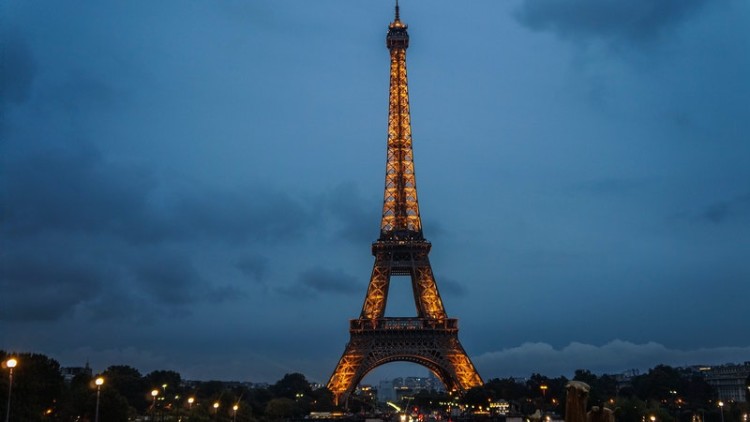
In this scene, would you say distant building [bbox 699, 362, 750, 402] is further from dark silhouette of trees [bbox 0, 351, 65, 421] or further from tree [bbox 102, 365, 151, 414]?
dark silhouette of trees [bbox 0, 351, 65, 421]

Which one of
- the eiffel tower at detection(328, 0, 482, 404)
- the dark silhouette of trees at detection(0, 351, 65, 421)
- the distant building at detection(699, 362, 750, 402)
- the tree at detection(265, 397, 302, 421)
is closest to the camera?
the dark silhouette of trees at detection(0, 351, 65, 421)

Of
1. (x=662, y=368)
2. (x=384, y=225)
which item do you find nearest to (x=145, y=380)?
(x=384, y=225)

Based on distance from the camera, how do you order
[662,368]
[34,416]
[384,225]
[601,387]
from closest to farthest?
1. [34,416]
2. [384,225]
3. [601,387]
4. [662,368]

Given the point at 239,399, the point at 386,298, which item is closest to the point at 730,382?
the point at 386,298

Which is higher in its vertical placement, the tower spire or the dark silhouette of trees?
the tower spire

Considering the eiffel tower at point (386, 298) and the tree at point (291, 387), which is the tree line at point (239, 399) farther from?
the eiffel tower at point (386, 298)

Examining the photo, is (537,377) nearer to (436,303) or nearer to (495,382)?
(495,382)

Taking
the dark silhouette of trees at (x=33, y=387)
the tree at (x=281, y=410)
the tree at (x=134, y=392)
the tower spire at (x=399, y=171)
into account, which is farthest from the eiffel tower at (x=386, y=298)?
the dark silhouette of trees at (x=33, y=387)

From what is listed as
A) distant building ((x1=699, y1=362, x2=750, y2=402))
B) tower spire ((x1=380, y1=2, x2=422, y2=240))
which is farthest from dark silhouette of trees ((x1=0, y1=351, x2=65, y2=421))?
distant building ((x1=699, y1=362, x2=750, y2=402))
